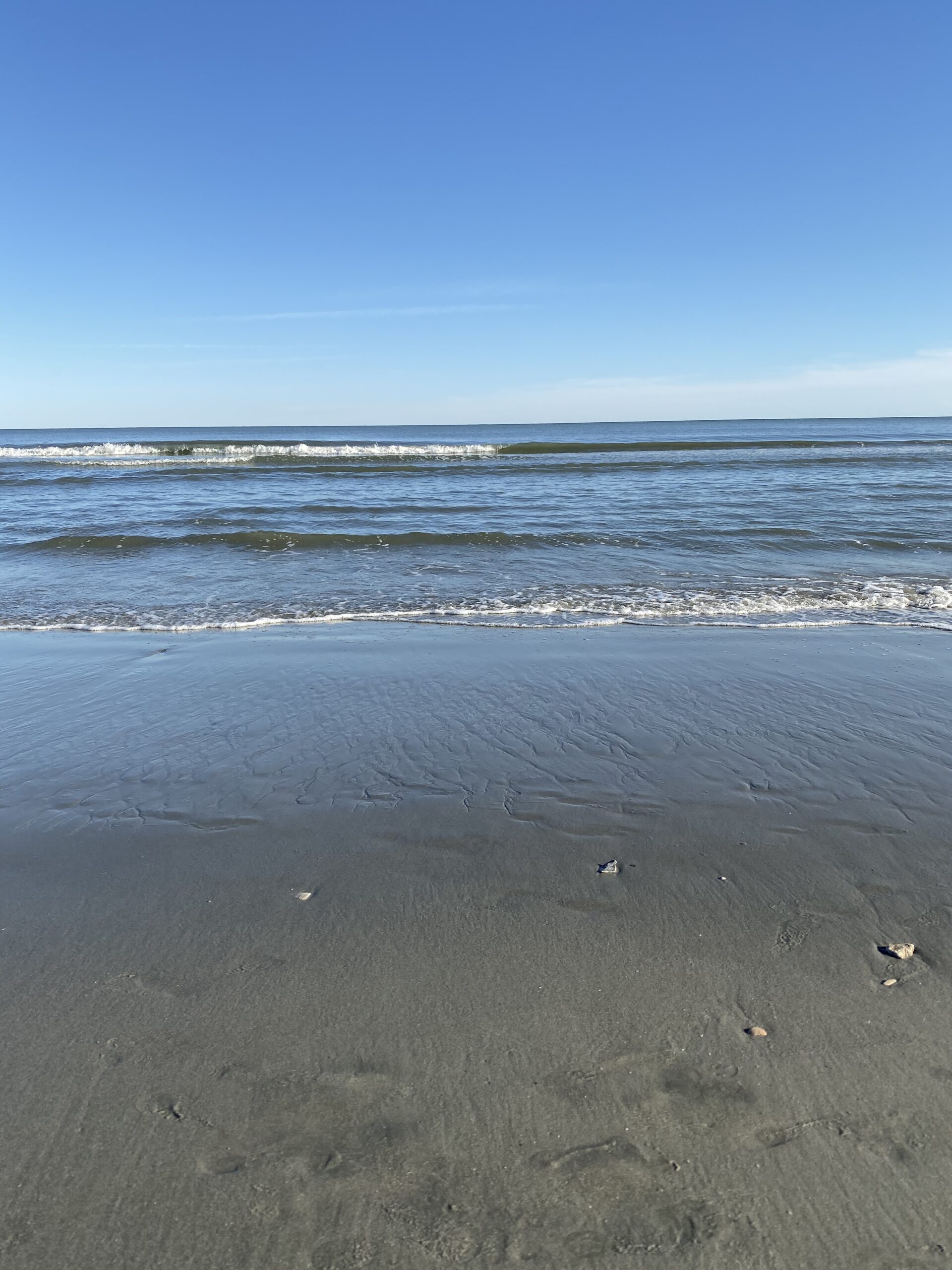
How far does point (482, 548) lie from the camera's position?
43.2ft

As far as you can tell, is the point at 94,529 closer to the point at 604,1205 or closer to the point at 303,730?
the point at 303,730

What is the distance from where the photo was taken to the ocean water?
8.78 m

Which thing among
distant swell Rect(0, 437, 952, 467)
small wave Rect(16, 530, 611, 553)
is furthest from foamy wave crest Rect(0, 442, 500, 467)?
small wave Rect(16, 530, 611, 553)

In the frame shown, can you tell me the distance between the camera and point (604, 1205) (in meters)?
1.81

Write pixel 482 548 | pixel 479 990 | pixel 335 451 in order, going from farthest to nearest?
pixel 335 451 < pixel 482 548 < pixel 479 990

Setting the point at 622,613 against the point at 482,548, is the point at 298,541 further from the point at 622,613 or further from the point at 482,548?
the point at 622,613

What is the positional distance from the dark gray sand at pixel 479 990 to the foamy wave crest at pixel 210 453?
30.9 m

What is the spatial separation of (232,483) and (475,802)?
74.9 ft

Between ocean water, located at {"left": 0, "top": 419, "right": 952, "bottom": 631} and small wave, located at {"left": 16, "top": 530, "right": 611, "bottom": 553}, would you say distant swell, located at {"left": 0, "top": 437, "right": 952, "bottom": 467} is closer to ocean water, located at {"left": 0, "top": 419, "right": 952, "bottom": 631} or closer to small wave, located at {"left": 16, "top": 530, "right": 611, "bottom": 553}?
ocean water, located at {"left": 0, "top": 419, "right": 952, "bottom": 631}

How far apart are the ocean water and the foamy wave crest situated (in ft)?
23.8

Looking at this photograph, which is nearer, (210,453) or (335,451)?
(210,453)

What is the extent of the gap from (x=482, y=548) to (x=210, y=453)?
29.3 m

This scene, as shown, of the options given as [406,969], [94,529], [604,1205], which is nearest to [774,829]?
[406,969]


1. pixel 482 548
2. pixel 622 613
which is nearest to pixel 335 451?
pixel 482 548
